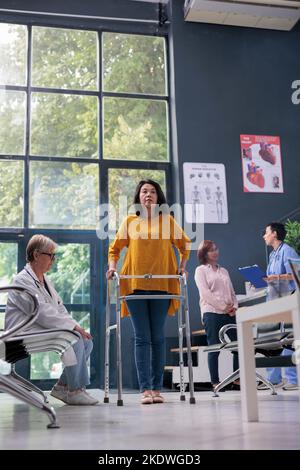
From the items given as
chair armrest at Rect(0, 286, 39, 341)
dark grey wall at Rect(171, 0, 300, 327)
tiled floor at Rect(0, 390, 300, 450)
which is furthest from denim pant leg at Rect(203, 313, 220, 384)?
chair armrest at Rect(0, 286, 39, 341)

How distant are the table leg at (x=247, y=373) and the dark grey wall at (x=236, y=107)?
4.27m

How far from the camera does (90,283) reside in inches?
251

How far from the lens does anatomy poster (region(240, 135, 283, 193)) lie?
6.76m

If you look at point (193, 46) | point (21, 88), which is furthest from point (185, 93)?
point (21, 88)

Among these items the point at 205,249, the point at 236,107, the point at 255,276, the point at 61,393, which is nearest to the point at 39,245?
the point at 61,393

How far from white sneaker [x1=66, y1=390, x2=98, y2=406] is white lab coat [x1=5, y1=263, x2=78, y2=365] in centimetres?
32

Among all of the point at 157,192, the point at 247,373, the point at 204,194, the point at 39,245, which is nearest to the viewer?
the point at 247,373

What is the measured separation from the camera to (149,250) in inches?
135

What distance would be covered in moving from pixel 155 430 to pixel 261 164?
5283 millimetres

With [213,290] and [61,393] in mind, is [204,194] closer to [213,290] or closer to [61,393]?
[213,290]

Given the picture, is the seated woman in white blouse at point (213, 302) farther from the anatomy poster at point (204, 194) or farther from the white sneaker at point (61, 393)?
the anatomy poster at point (204, 194)

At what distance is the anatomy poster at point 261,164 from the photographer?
22.2 ft
